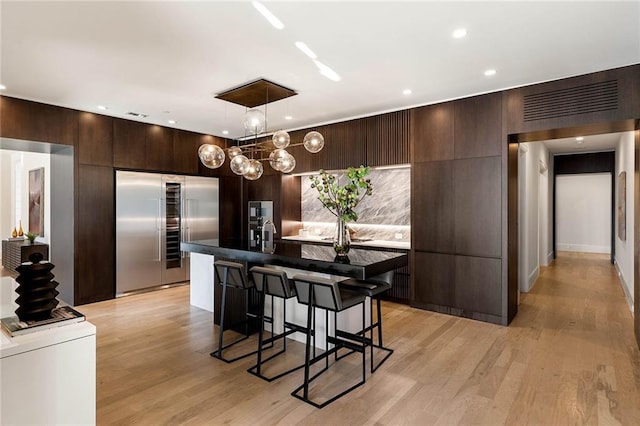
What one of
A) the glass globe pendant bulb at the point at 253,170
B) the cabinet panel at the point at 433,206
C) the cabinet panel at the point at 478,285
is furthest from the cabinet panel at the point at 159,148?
the cabinet panel at the point at 478,285

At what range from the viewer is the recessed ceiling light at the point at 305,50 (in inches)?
124

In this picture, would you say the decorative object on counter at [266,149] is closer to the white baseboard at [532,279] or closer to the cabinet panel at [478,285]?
the cabinet panel at [478,285]

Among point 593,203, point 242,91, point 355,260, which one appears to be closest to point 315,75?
point 242,91

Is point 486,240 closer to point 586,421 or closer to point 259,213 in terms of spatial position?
point 586,421

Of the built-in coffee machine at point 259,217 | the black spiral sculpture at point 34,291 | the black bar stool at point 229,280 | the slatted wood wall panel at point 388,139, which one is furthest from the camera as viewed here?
the built-in coffee machine at point 259,217

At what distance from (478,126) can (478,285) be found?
2.04m

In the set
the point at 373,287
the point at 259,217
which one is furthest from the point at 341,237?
the point at 259,217

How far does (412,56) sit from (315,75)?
1065 millimetres

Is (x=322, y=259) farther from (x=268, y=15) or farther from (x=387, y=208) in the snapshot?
(x=387, y=208)

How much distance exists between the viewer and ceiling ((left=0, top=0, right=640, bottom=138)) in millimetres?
2625

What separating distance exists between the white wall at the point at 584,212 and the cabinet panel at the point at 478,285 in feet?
24.4

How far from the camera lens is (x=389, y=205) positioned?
5973 mm

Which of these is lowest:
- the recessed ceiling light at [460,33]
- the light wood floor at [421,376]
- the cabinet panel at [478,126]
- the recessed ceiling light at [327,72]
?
the light wood floor at [421,376]

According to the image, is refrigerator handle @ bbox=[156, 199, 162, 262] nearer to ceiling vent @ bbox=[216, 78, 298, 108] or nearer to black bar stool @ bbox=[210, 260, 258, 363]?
ceiling vent @ bbox=[216, 78, 298, 108]
